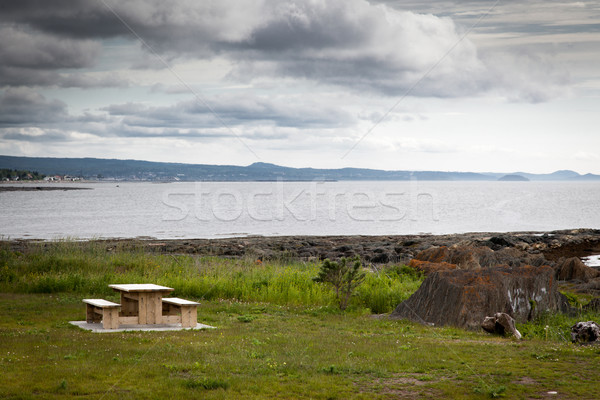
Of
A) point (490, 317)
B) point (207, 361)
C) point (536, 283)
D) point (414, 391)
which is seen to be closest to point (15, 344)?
point (207, 361)

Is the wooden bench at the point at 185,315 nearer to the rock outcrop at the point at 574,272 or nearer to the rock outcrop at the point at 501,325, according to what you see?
the rock outcrop at the point at 501,325

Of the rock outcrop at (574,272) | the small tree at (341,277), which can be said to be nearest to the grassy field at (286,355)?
the small tree at (341,277)

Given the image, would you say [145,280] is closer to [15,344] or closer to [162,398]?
[15,344]

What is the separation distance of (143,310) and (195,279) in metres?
5.07

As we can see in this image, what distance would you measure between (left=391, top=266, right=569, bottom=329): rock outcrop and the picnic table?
4.91 m

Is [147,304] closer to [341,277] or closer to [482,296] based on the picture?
[341,277]

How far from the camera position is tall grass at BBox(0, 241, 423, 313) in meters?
16.8

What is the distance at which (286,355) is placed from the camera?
980cm

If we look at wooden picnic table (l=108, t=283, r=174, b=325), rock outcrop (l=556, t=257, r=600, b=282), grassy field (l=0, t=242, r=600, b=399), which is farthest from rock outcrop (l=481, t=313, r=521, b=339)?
rock outcrop (l=556, t=257, r=600, b=282)

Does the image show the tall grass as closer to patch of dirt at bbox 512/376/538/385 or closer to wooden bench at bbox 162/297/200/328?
wooden bench at bbox 162/297/200/328

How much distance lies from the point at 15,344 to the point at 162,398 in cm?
425

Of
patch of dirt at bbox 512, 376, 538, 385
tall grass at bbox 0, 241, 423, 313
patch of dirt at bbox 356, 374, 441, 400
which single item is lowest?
tall grass at bbox 0, 241, 423, 313

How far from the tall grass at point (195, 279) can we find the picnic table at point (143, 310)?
4.06 metres

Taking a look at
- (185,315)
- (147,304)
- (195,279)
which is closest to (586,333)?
(185,315)
